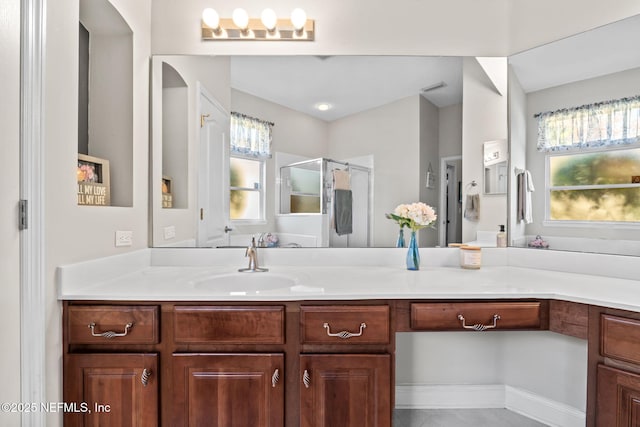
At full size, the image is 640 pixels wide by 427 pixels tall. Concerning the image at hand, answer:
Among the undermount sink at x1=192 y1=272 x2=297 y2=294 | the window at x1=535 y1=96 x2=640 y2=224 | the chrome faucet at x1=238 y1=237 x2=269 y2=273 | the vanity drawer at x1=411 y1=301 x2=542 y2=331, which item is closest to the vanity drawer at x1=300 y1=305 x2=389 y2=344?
the vanity drawer at x1=411 y1=301 x2=542 y2=331

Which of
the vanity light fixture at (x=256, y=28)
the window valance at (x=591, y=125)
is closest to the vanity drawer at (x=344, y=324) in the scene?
the window valance at (x=591, y=125)

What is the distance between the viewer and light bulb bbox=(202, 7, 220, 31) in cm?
178

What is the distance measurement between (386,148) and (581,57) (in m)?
1.12

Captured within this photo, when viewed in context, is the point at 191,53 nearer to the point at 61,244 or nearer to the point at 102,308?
the point at 61,244

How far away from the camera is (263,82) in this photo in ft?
6.03

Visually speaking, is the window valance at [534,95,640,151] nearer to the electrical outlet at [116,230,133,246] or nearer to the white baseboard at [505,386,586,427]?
the white baseboard at [505,386,586,427]

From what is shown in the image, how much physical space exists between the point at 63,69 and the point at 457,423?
2519 mm

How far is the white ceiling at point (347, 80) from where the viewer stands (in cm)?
184

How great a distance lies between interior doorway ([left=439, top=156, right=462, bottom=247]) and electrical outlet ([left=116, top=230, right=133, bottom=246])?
172cm

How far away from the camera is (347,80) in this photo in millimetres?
1869

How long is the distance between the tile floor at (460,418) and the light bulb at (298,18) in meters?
2.32

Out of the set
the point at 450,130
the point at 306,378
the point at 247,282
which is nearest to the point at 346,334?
the point at 306,378

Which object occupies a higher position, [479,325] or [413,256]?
[413,256]

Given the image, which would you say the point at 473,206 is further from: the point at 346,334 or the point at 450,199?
the point at 346,334
